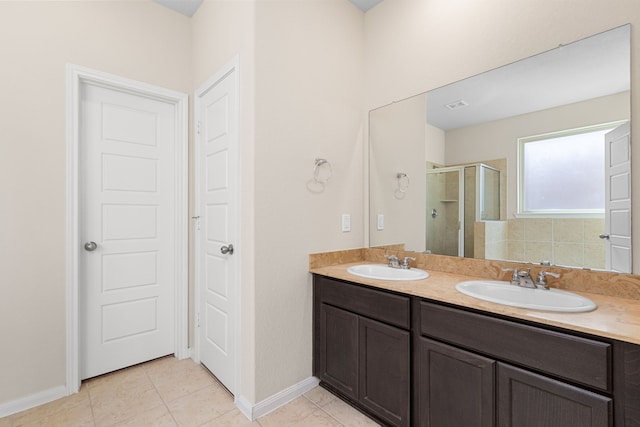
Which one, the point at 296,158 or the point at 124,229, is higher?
the point at 296,158

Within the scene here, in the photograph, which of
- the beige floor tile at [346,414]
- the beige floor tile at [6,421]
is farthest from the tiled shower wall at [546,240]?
the beige floor tile at [6,421]

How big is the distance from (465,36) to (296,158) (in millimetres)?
1235

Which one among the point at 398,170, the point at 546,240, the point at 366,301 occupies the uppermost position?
the point at 398,170

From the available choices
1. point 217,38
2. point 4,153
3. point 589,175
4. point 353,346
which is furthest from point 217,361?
point 589,175

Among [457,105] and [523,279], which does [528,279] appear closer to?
→ [523,279]

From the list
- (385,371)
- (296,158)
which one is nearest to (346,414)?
(385,371)

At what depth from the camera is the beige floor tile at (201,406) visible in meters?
1.73

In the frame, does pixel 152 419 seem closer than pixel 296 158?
Yes

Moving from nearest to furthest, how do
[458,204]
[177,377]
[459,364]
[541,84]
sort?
1. [459,364]
2. [541,84]
3. [458,204]
4. [177,377]

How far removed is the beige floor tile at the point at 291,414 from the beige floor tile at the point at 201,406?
26 centimetres

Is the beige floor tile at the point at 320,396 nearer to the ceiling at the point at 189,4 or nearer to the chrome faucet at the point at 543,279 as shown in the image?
the chrome faucet at the point at 543,279

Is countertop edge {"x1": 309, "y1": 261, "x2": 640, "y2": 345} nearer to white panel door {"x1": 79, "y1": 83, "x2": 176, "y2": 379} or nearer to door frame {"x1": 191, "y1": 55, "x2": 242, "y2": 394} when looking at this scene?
door frame {"x1": 191, "y1": 55, "x2": 242, "y2": 394}

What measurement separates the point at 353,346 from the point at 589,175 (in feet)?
4.83

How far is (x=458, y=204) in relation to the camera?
1927mm
